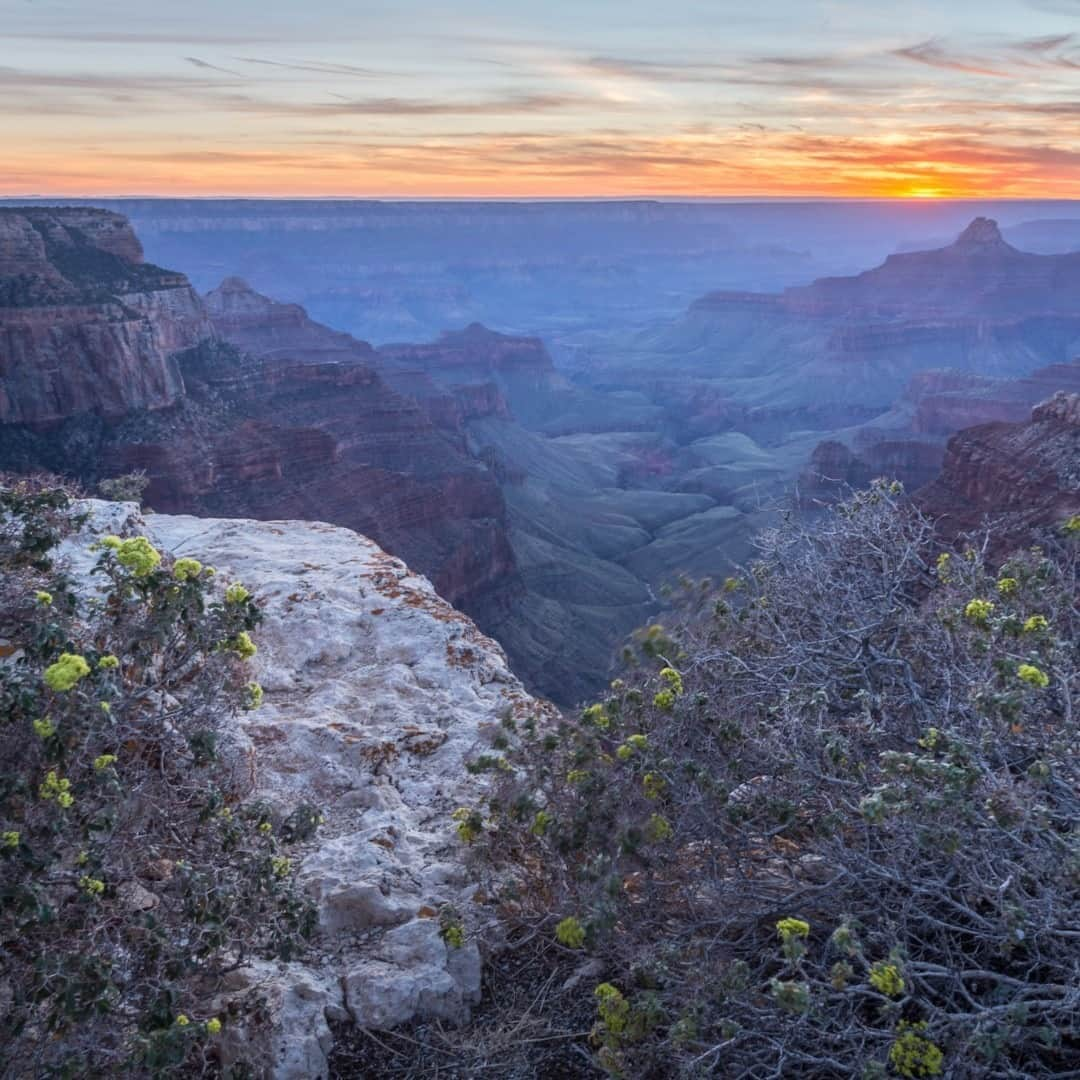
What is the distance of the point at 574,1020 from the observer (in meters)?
5.16

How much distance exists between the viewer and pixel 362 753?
23.8 feet

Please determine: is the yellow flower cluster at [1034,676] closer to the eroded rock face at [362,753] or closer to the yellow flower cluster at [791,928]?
the yellow flower cluster at [791,928]

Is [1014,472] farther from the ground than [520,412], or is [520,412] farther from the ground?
[1014,472]

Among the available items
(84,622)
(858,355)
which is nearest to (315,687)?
(84,622)

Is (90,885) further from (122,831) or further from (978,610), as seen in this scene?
(978,610)

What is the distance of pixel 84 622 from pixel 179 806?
1.45 m

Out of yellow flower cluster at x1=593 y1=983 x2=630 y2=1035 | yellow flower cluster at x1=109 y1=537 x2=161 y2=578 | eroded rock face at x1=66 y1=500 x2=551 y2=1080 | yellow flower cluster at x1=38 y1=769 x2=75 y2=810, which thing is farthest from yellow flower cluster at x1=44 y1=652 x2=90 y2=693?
yellow flower cluster at x1=593 y1=983 x2=630 y2=1035

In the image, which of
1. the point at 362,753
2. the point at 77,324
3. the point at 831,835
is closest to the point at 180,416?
the point at 77,324

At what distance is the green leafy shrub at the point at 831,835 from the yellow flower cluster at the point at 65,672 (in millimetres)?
2690

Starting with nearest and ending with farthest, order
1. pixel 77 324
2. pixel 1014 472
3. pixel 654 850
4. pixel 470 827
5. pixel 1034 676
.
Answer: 1. pixel 1034 676
2. pixel 654 850
3. pixel 470 827
4. pixel 1014 472
5. pixel 77 324

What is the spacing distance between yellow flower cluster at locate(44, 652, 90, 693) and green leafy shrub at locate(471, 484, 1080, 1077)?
2.69 meters

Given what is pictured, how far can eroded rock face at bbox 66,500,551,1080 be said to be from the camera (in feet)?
17.1

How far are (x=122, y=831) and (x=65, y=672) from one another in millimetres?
992

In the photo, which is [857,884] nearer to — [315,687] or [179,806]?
[179,806]
